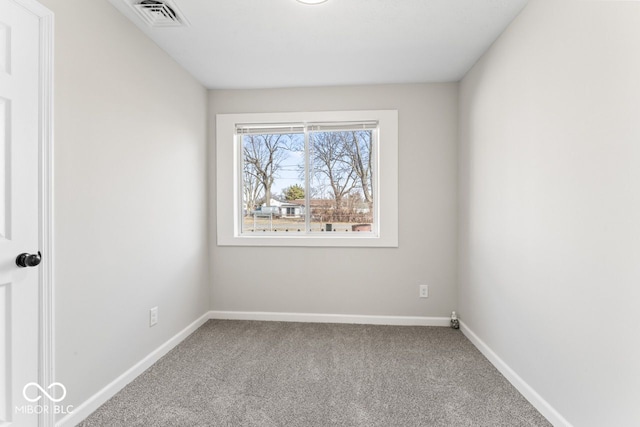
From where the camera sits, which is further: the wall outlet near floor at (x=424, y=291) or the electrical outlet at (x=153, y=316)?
the wall outlet near floor at (x=424, y=291)

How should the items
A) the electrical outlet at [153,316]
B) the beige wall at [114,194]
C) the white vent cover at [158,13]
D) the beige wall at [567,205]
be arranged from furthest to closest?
the electrical outlet at [153,316], the white vent cover at [158,13], the beige wall at [114,194], the beige wall at [567,205]

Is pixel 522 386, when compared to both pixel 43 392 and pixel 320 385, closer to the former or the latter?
pixel 320 385

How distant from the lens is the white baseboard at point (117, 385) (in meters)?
1.79

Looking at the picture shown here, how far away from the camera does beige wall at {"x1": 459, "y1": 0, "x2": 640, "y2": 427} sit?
1349 mm

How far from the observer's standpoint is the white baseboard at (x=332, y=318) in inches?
132

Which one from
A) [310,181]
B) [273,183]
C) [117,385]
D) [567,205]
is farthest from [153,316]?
[567,205]

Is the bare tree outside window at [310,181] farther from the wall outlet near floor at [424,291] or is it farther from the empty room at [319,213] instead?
the wall outlet near floor at [424,291]

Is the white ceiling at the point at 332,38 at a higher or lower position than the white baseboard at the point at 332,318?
higher

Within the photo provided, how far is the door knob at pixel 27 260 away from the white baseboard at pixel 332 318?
216 centimetres

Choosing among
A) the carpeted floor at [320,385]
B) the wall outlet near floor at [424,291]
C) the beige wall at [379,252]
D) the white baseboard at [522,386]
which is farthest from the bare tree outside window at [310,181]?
the white baseboard at [522,386]

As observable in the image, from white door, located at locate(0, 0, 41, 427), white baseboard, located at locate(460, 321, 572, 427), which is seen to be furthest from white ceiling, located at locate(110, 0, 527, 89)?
white baseboard, located at locate(460, 321, 572, 427)

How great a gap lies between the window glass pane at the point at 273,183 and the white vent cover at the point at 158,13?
143 centimetres

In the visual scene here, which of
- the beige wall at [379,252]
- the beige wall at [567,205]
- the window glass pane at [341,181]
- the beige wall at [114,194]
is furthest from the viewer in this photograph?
the window glass pane at [341,181]

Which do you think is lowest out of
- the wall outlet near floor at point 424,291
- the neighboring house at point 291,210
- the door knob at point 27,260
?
the wall outlet near floor at point 424,291
